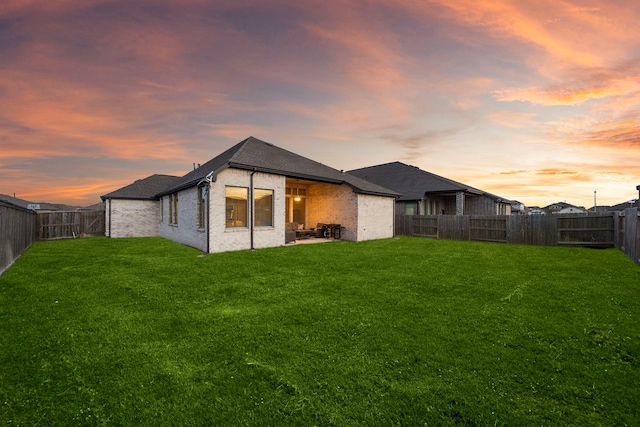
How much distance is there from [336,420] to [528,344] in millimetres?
2983

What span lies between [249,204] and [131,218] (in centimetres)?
1384

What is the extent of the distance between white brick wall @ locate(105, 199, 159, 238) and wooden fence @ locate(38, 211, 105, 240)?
94 cm

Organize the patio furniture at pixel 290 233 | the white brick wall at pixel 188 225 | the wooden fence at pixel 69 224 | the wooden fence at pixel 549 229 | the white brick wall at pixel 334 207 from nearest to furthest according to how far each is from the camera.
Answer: the wooden fence at pixel 549 229 → the white brick wall at pixel 188 225 → the patio furniture at pixel 290 233 → the white brick wall at pixel 334 207 → the wooden fence at pixel 69 224

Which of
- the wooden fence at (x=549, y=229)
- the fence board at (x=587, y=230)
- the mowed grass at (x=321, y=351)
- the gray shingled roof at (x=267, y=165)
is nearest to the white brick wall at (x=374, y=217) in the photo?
the gray shingled roof at (x=267, y=165)

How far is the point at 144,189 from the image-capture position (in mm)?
22250

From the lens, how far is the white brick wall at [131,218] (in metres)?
20.3

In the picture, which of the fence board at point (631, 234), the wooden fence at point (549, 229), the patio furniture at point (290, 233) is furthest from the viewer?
the patio furniture at point (290, 233)

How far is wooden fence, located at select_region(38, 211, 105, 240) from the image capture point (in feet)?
60.3

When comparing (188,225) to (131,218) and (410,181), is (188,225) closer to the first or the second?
(131,218)

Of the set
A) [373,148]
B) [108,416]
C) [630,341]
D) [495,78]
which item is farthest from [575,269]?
[373,148]

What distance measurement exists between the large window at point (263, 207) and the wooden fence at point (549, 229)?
1218 cm

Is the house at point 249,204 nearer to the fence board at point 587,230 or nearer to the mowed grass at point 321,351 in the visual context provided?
the mowed grass at point 321,351

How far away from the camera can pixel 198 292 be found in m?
6.14

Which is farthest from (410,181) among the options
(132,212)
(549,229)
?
(132,212)
